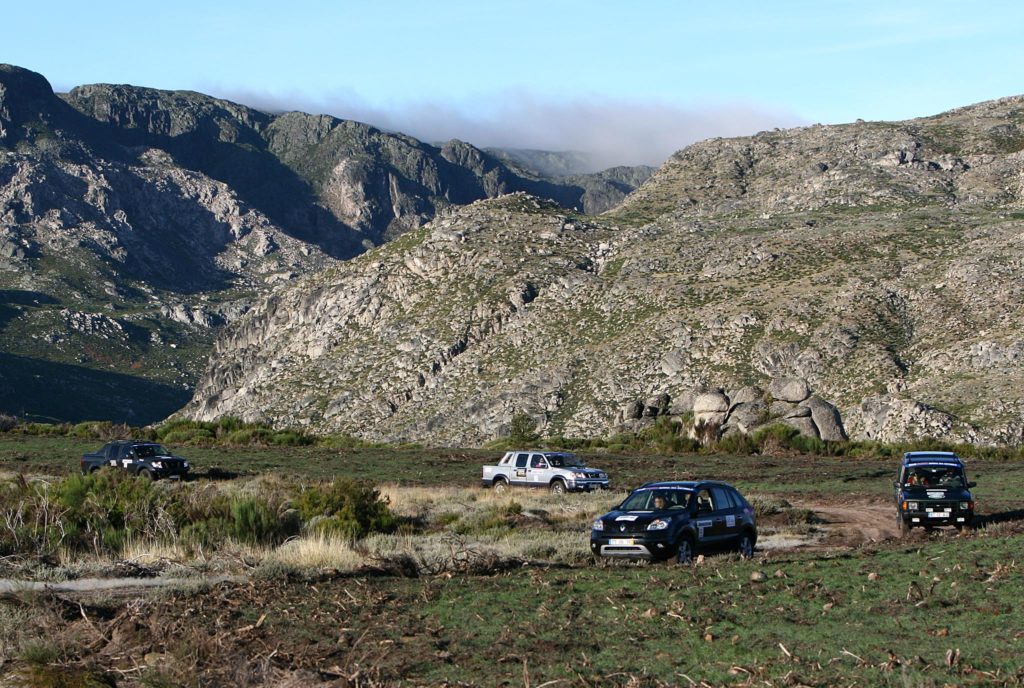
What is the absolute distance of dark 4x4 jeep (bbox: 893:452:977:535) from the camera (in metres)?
26.5

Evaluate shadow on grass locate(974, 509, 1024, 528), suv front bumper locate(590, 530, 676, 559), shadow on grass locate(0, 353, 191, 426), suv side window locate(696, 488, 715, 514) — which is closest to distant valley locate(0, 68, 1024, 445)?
shadow on grass locate(0, 353, 191, 426)

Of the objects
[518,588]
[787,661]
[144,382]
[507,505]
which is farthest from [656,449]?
[144,382]

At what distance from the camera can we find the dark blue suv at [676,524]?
20.8 m

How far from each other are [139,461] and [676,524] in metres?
28.0

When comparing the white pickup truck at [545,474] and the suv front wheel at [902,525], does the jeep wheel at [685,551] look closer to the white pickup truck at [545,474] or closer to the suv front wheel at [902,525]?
the suv front wheel at [902,525]

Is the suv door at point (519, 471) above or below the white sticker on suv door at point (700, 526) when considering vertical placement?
below

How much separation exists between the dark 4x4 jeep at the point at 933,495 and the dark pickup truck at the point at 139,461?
27212 mm

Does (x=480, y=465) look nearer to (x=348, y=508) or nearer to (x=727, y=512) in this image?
(x=348, y=508)

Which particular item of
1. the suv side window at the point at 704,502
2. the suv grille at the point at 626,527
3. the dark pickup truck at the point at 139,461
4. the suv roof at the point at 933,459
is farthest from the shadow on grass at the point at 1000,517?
the dark pickup truck at the point at 139,461

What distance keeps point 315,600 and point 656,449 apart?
49.4m

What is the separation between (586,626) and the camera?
14.6 meters

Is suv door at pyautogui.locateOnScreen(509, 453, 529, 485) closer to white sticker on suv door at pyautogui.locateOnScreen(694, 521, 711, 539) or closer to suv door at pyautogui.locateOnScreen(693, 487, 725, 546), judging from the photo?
suv door at pyautogui.locateOnScreen(693, 487, 725, 546)

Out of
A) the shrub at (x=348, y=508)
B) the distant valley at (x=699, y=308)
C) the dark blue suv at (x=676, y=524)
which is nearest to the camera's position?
the dark blue suv at (x=676, y=524)

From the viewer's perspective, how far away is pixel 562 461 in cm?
4256
